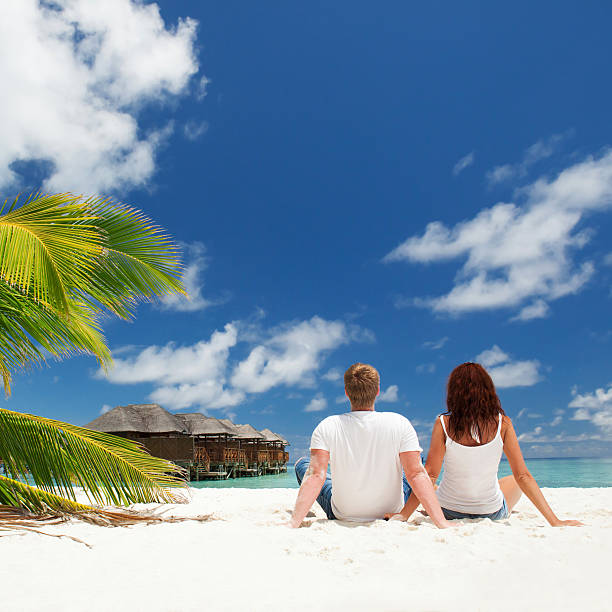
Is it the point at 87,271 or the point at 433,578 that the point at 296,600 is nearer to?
the point at 433,578

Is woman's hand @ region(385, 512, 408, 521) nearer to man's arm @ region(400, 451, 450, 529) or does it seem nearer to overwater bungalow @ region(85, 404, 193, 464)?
man's arm @ region(400, 451, 450, 529)

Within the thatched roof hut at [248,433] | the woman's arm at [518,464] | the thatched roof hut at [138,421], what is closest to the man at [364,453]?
the woman's arm at [518,464]

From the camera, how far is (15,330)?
4.92 meters

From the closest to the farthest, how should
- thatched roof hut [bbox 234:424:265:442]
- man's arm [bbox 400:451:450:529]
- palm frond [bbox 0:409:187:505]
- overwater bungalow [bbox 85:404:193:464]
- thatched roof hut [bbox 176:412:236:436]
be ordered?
man's arm [bbox 400:451:450:529] → palm frond [bbox 0:409:187:505] → overwater bungalow [bbox 85:404:193:464] → thatched roof hut [bbox 176:412:236:436] → thatched roof hut [bbox 234:424:265:442]

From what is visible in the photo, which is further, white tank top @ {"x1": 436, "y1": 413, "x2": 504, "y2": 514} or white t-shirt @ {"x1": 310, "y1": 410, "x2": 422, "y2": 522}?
white tank top @ {"x1": 436, "y1": 413, "x2": 504, "y2": 514}

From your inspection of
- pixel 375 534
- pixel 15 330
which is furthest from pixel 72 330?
pixel 375 534

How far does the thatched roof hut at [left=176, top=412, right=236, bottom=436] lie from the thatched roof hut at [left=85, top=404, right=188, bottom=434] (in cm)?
302

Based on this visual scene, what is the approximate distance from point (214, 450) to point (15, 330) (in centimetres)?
3244

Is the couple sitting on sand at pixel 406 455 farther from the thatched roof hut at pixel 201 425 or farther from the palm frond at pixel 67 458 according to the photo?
the thatched roof hut at pixel 201 425

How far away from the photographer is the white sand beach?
7.01ft

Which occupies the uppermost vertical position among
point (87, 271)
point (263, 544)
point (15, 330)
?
point (87, 271)

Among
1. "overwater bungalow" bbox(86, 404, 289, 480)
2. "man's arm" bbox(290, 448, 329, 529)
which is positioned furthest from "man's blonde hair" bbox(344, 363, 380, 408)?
"overwater bungalow" bbox(86, 404, 289, 480)

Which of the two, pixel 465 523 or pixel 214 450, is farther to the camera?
pixel 214 450

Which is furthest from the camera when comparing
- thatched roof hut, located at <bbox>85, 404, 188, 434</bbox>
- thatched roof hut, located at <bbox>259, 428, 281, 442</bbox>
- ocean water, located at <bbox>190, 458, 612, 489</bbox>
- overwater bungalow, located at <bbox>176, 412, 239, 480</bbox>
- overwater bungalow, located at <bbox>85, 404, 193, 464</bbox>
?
thatched roof hut, located at <bbox>259, 428, 281, 442</bbox>
